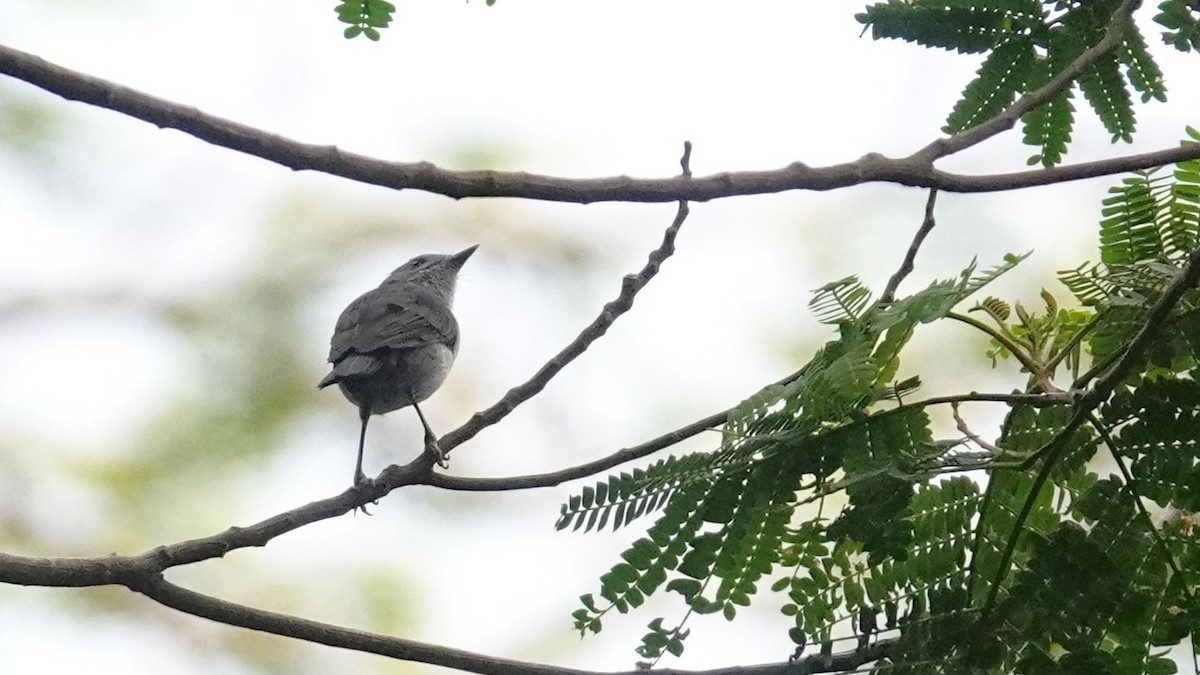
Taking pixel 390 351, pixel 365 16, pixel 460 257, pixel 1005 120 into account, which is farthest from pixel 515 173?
pixel 460 257

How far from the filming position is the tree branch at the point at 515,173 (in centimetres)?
123

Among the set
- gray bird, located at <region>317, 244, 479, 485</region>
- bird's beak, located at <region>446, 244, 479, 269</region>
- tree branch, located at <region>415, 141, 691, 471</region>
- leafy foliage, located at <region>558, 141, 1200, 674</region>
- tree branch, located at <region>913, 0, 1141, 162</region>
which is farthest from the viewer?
bird's beak, located at <region>446, 244, 479, 269</region>

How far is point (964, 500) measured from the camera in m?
1.52

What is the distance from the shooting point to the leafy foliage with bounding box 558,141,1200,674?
4.42ft

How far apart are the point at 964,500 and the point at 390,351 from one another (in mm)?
1650

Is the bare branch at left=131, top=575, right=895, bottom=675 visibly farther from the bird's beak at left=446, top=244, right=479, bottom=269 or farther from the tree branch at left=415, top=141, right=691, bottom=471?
the bird's beak at left=446, top=244, right=479, bottom=269

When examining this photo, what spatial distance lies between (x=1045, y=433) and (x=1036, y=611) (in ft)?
0.84

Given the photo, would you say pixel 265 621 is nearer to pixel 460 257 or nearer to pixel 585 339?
pixel 585 339

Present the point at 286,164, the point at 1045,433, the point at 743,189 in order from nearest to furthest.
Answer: the point at 286,164 → the point at 743,189 → the point at 1045,433

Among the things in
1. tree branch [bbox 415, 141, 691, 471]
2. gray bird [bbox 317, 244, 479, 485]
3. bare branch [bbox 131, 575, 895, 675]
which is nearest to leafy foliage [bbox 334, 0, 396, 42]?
tree branch [bbox 415, 141, 691, 471]

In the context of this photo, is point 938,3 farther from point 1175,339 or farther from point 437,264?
point 437,264

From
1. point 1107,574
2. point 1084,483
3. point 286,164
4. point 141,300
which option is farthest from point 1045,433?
point 141,300

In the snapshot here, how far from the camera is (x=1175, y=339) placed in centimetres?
133

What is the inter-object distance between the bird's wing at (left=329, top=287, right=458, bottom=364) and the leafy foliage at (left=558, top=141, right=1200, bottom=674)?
1389 millimetres
